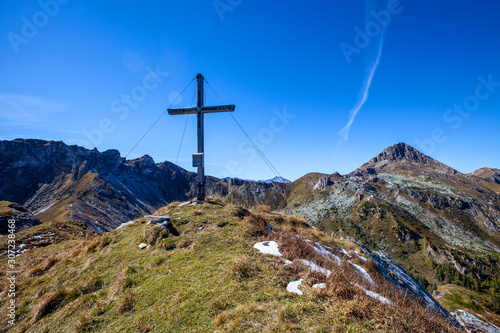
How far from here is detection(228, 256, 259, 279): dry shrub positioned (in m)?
6.88

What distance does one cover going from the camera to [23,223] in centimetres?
2464

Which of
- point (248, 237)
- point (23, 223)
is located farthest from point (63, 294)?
point (23, 223)

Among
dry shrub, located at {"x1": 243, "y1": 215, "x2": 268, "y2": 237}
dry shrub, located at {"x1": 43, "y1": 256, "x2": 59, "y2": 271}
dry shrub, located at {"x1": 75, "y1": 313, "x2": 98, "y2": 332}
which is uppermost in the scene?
dry shrub, located at {"x1": 243, "y1": 215, "x2": 268, "y2": 237}

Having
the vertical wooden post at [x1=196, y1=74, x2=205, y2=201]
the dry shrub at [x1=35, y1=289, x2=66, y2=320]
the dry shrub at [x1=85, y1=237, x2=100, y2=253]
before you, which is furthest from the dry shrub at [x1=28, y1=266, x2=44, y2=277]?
the vertical wooden post at [x1=196, y1=74, x2=205, y2=201]

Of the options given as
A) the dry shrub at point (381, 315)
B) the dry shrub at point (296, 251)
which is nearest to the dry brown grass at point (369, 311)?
the dry shrub at point (381, 315)

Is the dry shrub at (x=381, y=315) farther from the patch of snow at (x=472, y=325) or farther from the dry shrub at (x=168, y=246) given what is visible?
the patch of snow at (x=472, y=325)

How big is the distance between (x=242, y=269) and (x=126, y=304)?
356 cm

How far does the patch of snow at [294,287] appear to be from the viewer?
597 centimetres

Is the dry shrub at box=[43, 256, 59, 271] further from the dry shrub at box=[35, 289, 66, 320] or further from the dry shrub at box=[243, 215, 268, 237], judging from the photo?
the dry shrub at box=[243, 215, 268, 237]

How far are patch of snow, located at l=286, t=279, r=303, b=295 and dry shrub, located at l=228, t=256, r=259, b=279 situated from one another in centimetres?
120

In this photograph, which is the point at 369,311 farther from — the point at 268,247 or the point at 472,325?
the point at 472,325

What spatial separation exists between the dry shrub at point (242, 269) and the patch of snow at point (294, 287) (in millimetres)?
1199

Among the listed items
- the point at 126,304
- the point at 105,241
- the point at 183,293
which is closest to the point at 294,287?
the point at 183,293

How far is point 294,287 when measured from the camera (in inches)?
246
